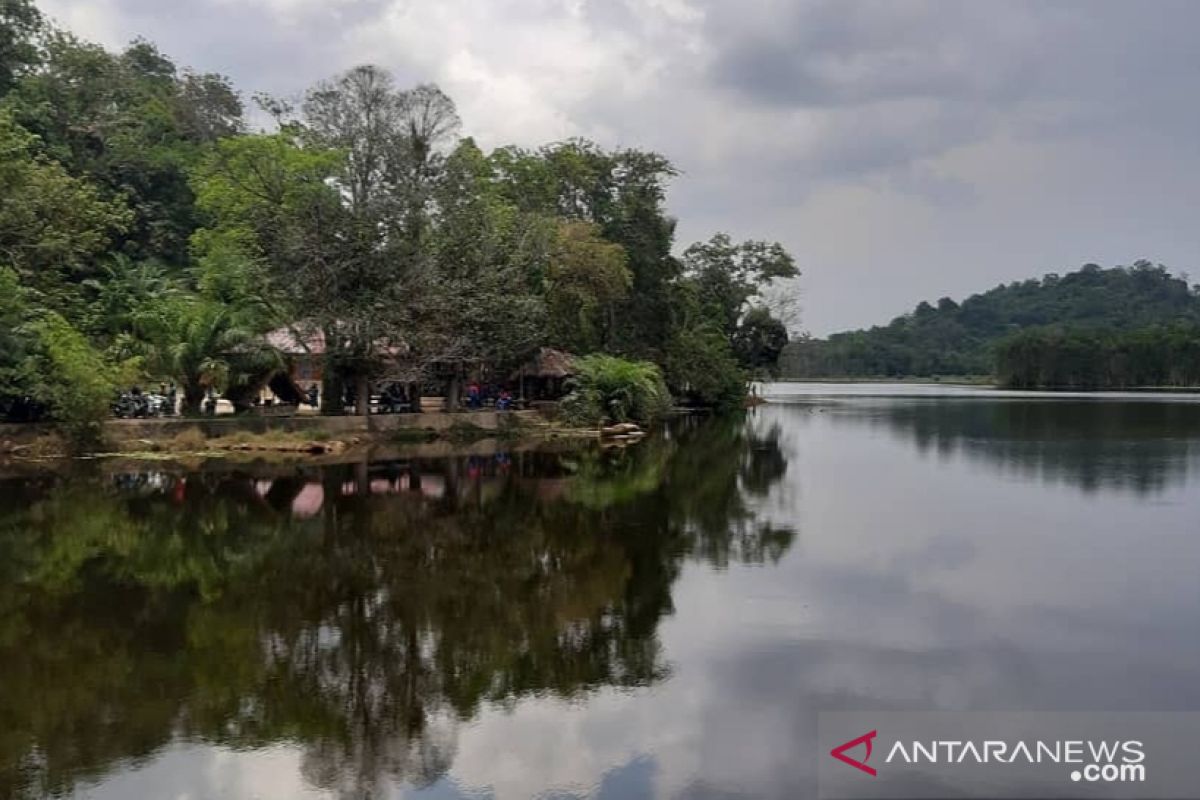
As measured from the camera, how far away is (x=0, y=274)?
23.5m

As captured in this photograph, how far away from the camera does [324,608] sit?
10578 mm

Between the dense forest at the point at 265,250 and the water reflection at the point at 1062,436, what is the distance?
1358 centimetres

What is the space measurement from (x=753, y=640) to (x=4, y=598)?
27.3 ft

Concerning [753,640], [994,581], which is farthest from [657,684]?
[994,581]

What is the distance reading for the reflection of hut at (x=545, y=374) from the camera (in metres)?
37.0

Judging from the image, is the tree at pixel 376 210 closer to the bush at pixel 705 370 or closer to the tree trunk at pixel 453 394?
the tree trunk at pixel 453 394

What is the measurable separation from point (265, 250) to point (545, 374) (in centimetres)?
1177

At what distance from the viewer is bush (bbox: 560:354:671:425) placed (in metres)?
35.0

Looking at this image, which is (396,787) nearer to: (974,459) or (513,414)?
(974,459)

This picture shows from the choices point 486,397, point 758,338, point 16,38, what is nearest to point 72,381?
point 486,397

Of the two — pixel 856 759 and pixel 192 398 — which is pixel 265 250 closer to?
pixel 192 398

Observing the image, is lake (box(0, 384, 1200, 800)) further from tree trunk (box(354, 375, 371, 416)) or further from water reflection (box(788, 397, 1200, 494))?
tree trunk (box(354, 375, 371, 416))

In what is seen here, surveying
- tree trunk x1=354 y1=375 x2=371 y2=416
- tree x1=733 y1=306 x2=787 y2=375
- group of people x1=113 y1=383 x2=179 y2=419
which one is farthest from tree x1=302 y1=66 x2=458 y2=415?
tree x1=733 y1=306 x2=787 y2=375

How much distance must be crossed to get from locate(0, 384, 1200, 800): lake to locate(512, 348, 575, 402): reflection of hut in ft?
54.7
